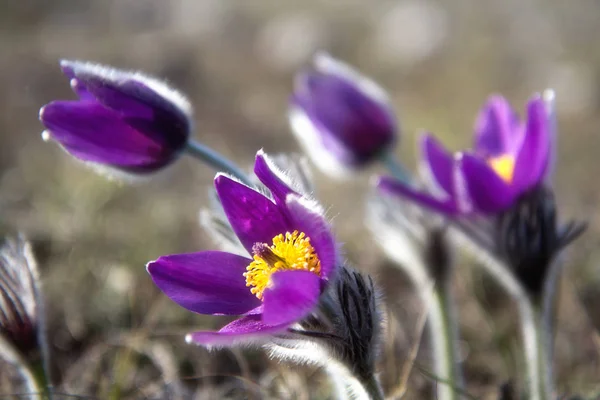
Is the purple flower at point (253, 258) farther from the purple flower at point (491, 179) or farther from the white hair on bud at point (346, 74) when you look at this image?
the white hair on bud at point (346, 74)

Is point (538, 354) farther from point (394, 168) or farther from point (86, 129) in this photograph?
point (86, 129)

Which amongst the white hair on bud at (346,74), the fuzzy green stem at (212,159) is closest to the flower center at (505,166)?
the white hair on bud at (346,74)

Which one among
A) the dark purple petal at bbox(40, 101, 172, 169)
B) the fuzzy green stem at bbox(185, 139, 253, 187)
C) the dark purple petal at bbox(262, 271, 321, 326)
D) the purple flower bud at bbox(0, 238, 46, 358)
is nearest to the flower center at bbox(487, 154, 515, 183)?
the fuzzy green stem at bbox(185, 139, 253, 187)

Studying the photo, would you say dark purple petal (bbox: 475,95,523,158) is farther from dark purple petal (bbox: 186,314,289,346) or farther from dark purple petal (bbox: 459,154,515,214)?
dark purple petal (bbox: 186,314,289,346)

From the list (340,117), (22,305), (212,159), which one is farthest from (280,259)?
(340,117)

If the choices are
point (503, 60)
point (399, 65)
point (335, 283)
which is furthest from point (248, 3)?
point (335, 283)

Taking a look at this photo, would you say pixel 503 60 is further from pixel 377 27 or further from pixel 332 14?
pixel 332 14
